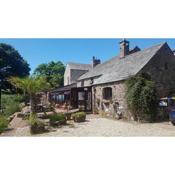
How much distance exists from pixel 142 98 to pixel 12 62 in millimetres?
7825

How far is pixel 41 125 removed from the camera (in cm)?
1224

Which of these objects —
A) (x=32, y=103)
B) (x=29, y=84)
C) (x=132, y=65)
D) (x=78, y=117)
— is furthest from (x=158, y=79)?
(x=29, y=84)

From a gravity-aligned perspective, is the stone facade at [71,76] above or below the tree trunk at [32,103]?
above

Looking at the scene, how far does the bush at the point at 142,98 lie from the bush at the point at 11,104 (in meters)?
7.01

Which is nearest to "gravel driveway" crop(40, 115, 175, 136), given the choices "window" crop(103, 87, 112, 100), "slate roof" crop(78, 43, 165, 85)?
"slate roof" crop(78, 43, 165, 85)

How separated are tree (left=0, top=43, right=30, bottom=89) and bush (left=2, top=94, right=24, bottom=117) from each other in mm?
1907

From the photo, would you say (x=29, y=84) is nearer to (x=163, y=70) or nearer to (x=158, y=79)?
(x=158, y=79)

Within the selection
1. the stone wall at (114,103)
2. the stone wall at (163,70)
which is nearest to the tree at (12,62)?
the stone wall at (114,103)

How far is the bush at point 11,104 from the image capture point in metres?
16.5

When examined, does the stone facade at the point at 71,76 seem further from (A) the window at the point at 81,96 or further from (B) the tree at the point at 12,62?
(B) the tree at the point at 12,62

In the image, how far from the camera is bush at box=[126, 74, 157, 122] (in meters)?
15.2
